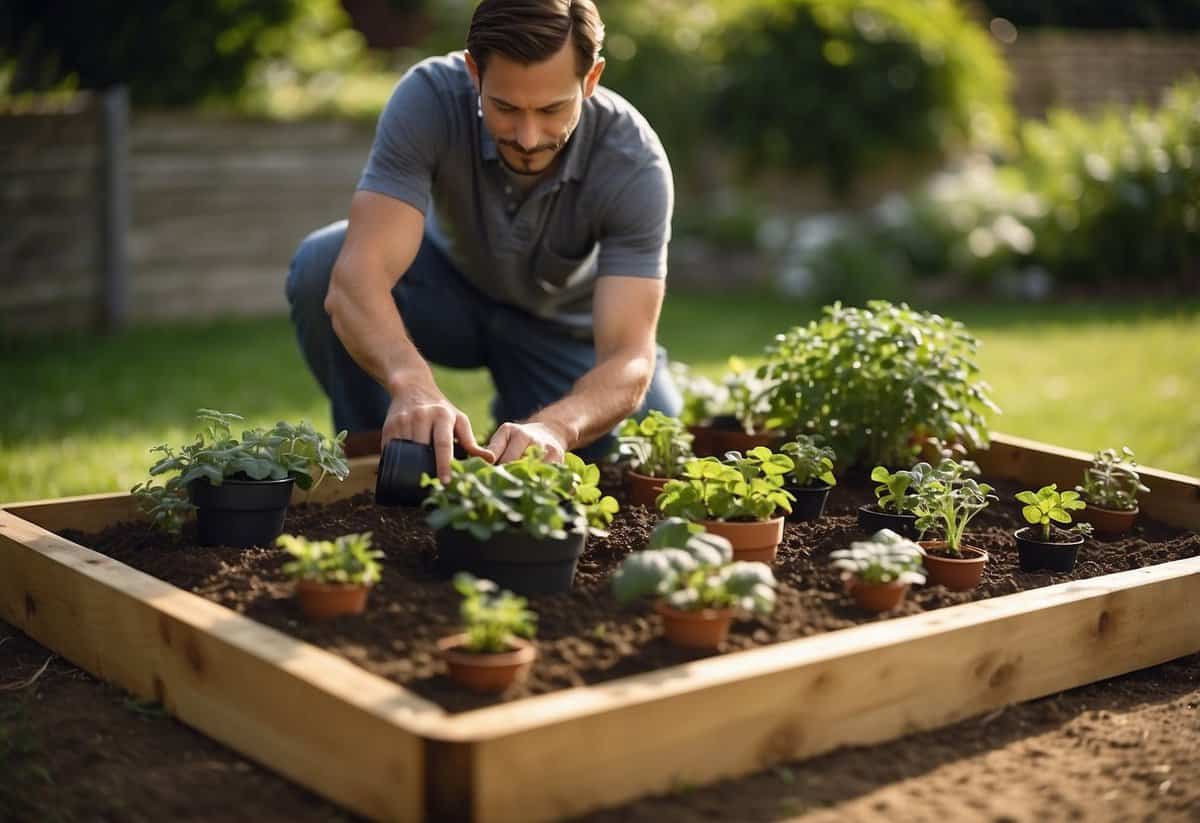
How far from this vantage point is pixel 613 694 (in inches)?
80.9

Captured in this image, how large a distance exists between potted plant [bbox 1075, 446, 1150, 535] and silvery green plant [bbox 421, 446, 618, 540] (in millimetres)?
1410

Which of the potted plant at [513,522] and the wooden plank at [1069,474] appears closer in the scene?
the potted plant at [513,522]

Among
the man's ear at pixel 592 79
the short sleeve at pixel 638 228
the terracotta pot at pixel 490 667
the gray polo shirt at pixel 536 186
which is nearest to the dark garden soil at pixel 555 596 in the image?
the terracotta pot at pixel 490 667

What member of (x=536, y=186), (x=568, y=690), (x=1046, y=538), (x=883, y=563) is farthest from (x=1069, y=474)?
(x=568, y=690)

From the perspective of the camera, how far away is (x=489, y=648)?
7.20 feet

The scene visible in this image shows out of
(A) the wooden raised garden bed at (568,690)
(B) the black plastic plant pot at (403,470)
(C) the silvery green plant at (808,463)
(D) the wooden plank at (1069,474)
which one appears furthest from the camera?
(D) the wooden plank at (1069,474)

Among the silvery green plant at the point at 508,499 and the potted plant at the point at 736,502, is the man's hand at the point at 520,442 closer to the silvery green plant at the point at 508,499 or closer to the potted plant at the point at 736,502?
the silvery green plant at the point at 508,499

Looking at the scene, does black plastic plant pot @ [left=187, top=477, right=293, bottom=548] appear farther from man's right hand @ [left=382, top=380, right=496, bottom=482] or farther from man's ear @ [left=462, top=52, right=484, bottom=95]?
man's ear @ [left=462, top=52, right=484, bottom=95]

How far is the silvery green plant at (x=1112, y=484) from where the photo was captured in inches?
132

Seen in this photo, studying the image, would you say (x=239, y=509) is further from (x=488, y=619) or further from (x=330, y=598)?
(x=488, y=619)

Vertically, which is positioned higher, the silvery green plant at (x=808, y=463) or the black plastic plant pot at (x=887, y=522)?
Result: the silvery green plant at (x=808, y=463)

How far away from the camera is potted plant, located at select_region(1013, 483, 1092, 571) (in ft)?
9.75

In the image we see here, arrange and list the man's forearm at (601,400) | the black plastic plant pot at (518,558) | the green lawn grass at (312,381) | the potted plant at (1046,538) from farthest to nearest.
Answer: the green lawn grass at (312,381) < the man's forearm at (601,400) < the potted plant at (1046,538) < the black plastic plant pot at (518,558)

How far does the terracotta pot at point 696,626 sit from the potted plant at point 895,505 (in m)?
0.81
